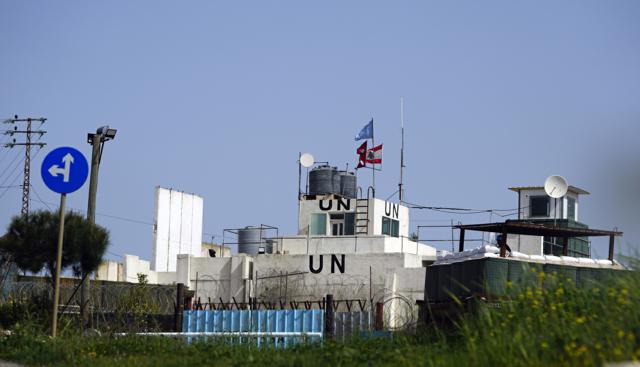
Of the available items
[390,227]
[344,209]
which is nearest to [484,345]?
[344,209]

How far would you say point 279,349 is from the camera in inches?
583

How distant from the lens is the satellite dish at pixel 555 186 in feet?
136

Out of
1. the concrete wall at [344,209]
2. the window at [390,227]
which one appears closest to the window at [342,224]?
the concrete wall at [344,209]

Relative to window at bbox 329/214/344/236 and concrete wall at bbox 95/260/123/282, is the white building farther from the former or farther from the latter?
concrete wall at bbox 95/260/123/282

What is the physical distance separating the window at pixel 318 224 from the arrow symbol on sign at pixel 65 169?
115 ft

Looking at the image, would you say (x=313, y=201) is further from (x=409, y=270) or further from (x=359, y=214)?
(x=409, y=270)

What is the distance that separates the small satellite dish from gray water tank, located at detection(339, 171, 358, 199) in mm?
1714

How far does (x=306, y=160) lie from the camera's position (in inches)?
2106

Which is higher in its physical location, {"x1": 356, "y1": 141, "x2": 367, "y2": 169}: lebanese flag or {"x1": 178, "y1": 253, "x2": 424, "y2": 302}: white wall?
{"x1": 356, "y1": 141, "x2": 367, "y2": 169}: lebanese flag

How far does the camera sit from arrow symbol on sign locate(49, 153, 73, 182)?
16.9m

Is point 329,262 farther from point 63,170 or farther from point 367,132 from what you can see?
point 63,170

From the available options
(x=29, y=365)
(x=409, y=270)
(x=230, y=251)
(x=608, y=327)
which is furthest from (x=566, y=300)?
(x=230, y=251)

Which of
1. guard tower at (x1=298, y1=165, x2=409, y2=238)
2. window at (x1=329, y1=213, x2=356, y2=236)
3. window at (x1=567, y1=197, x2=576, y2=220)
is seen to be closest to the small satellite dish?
guard tower at (x1=298, y1=165, x2=409, y2=238)

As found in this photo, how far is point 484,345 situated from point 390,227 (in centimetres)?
4184
